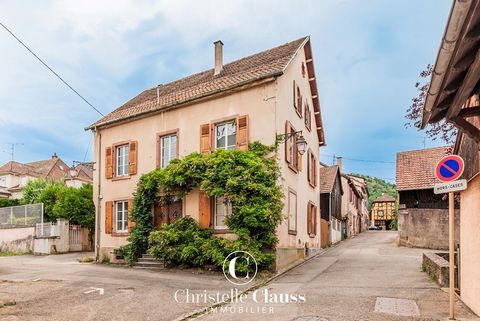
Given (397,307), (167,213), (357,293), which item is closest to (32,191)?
(167,213)

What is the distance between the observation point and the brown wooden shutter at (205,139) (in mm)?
16031

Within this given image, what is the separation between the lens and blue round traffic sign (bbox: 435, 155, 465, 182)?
6883 millimetres

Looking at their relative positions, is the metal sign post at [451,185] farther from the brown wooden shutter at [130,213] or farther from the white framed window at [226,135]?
the brown wooden shutter at [130,213]

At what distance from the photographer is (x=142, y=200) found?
1697cm

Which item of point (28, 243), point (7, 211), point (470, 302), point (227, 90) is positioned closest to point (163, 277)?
point (227, 90)

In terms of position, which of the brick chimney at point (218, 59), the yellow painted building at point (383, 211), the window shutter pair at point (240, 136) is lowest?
the yellow painted building at point (383, 211)

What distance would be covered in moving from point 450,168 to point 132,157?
14.1 meters

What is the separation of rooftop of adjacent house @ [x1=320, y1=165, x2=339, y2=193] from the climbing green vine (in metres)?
15.5

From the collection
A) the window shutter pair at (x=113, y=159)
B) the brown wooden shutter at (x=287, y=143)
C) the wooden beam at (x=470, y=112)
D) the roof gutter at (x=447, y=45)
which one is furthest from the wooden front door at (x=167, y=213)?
the roof gutter at (x=447, y=45)

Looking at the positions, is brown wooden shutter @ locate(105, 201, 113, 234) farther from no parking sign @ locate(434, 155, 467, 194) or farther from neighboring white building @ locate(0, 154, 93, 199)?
neighboring white building @ locate(0, 154, 93, 199)

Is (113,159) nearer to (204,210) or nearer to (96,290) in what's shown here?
(204,210)

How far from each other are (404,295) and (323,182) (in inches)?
833

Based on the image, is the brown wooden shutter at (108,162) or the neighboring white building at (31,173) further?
the neighboring white building at (31,173)

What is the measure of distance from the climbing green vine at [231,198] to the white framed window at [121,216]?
9.96ft
